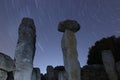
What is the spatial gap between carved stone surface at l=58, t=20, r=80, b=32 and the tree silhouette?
8.69 m

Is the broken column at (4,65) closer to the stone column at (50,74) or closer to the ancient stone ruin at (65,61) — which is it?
the ancient stone ruin at (65,61)

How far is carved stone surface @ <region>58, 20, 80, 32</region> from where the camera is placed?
17.0 metres

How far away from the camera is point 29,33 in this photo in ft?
50.1

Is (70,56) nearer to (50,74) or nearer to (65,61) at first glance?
(65,61)

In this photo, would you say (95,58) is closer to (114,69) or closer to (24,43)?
(114,69)

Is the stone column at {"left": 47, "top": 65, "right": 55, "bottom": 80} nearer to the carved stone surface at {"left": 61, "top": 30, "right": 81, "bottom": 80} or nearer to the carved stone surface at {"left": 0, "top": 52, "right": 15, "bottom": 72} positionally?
the carved stone surface at {"left": 61, "top": 30, "right": 81, "bottom": 80}

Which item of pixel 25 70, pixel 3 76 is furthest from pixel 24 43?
pixel 3 76

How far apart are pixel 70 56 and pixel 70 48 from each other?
62cm

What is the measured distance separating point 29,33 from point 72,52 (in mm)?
3316

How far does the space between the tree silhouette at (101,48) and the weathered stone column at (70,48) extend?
8940mm

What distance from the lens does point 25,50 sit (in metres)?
14.3

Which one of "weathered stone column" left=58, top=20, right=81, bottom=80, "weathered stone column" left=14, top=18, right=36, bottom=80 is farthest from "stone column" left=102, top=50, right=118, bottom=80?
"weathered stone column" left=14, top=18, right=36, bottom=80

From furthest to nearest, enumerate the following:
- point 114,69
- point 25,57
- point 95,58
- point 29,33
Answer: point 95,58 → point 114,69 → point 29,33 → point 25,57

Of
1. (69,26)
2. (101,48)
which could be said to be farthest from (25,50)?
(101,48)
